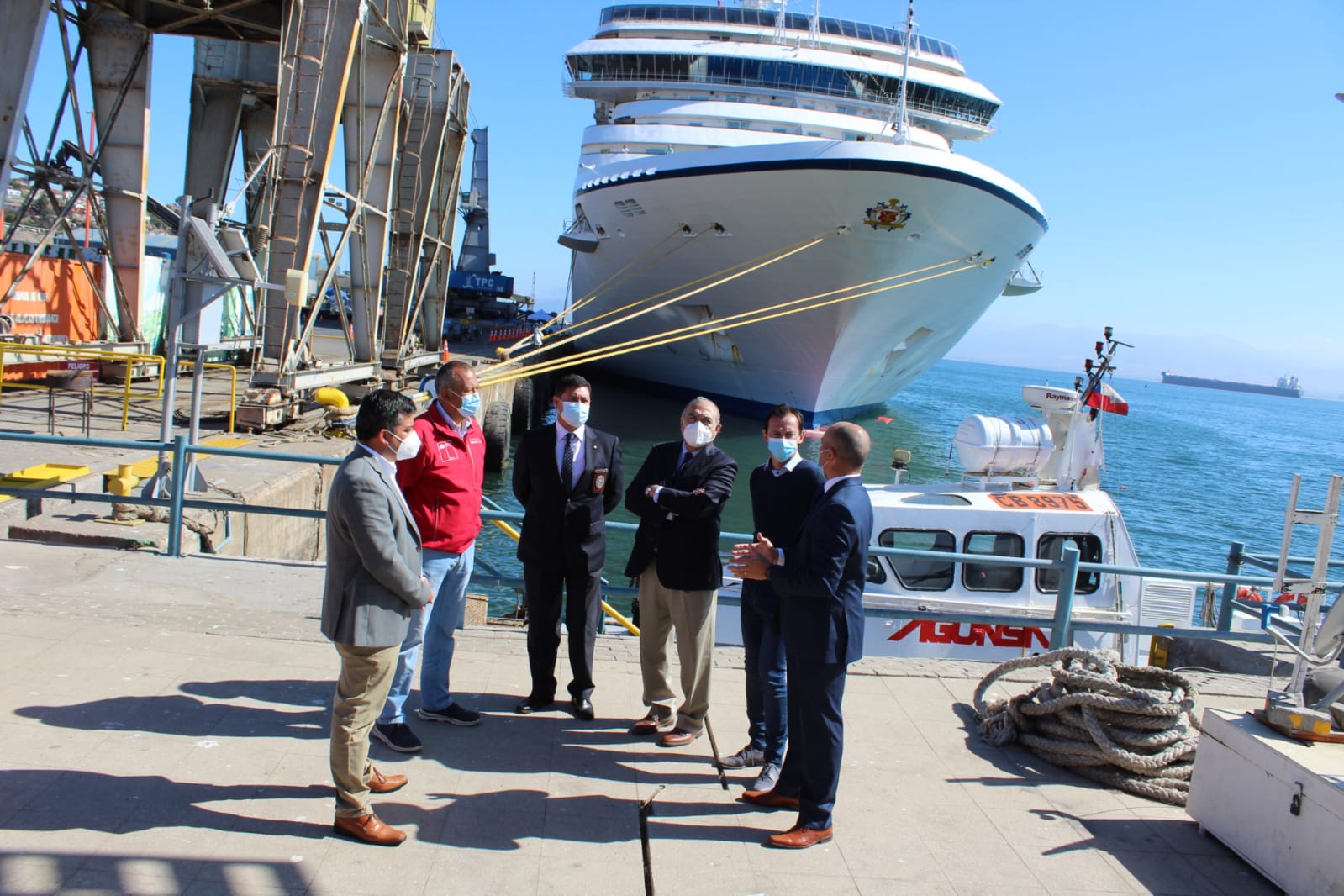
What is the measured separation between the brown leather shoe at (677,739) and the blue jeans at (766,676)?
13.2 inches

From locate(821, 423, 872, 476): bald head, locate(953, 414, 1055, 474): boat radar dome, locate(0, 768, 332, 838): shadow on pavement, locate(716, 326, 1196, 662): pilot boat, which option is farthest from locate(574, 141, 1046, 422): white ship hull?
locate(0, 768, 332, 838): shadow on pavement

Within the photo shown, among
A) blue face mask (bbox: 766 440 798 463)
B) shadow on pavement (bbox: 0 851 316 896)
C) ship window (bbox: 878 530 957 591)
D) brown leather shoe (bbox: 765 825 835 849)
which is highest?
blue face mask (bbox: 766 440 798 463)

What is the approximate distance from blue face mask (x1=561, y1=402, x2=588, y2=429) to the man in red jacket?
420mm

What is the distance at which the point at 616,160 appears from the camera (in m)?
29.2

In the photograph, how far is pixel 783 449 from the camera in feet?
14.6

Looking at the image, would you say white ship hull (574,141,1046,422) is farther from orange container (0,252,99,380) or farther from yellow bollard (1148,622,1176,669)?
yellow bollard (1148,622,1176,669)

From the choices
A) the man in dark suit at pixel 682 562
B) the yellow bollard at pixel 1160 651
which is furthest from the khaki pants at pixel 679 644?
the yellow bollard at pixel 1160 651

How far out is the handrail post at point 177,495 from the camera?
678 cm

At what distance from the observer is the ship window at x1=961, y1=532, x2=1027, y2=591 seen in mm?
9203

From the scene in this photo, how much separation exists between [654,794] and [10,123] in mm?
12999

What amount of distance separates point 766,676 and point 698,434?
3.86ft

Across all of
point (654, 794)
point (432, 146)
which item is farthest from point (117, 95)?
point (654, 794)

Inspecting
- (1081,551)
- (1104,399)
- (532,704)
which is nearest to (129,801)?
(532,704)

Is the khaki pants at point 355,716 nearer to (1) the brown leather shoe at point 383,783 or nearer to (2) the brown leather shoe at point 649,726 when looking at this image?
(1) the brown leather shoe at point 383,783
